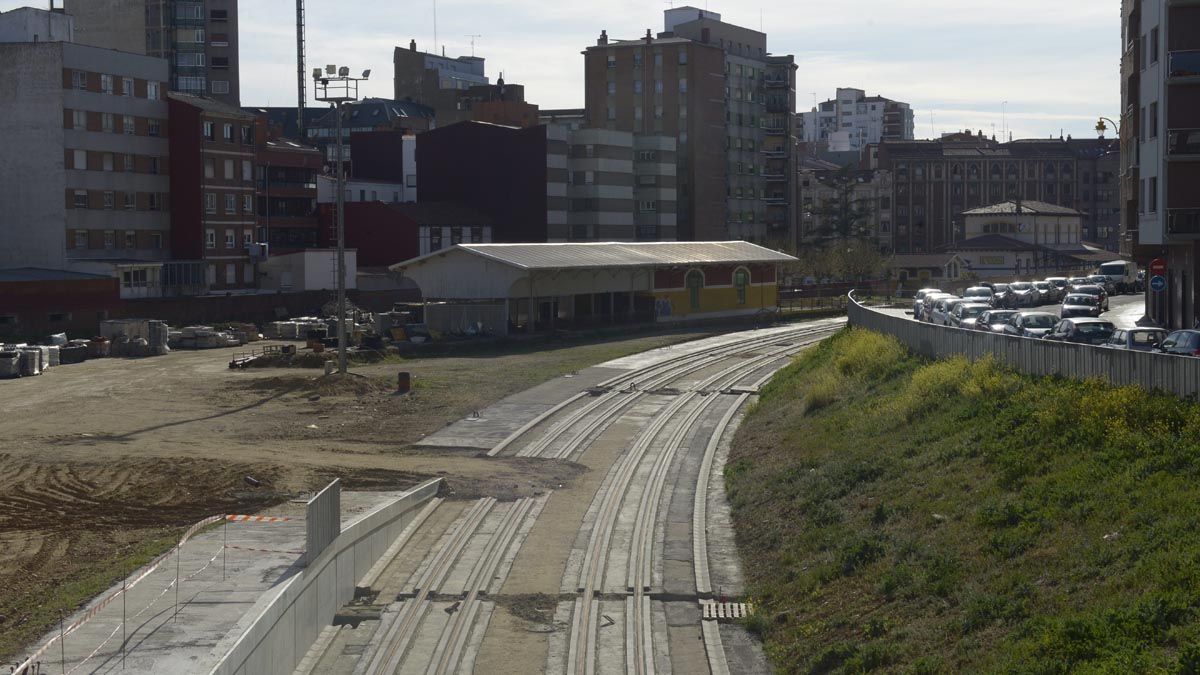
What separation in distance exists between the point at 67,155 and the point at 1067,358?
2613 inches

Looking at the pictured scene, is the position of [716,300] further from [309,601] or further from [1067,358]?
[309,601]

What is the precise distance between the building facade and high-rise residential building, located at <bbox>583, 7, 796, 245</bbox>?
54.4 m

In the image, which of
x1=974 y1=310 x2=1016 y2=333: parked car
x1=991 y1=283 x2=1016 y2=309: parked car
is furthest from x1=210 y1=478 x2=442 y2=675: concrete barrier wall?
x1=991 y1=283 x2=1016 y2=309: parked car

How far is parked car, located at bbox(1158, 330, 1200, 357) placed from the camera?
31.6m

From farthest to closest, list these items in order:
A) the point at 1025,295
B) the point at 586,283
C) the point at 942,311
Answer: the point at 586,283 < the point at 1025,295 < the point at 942,311

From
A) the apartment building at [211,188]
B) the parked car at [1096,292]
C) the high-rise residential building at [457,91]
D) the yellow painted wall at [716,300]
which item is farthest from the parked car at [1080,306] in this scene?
the high-rise residential building at [457,91]

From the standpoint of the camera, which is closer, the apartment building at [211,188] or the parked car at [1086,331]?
the parked car at [1086,331]

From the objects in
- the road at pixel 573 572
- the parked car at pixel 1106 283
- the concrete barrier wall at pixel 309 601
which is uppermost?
the parked car at pixel 1106 283

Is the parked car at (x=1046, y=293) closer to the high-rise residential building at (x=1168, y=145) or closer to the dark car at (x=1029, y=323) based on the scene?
the high-rise residential building at (x=1168, y=145)

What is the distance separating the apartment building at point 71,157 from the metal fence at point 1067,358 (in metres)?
55.2

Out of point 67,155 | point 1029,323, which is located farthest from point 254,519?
point 67,155

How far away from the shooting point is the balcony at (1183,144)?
4788 centimetres

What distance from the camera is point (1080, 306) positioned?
5653cm

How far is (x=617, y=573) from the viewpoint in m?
24.7
